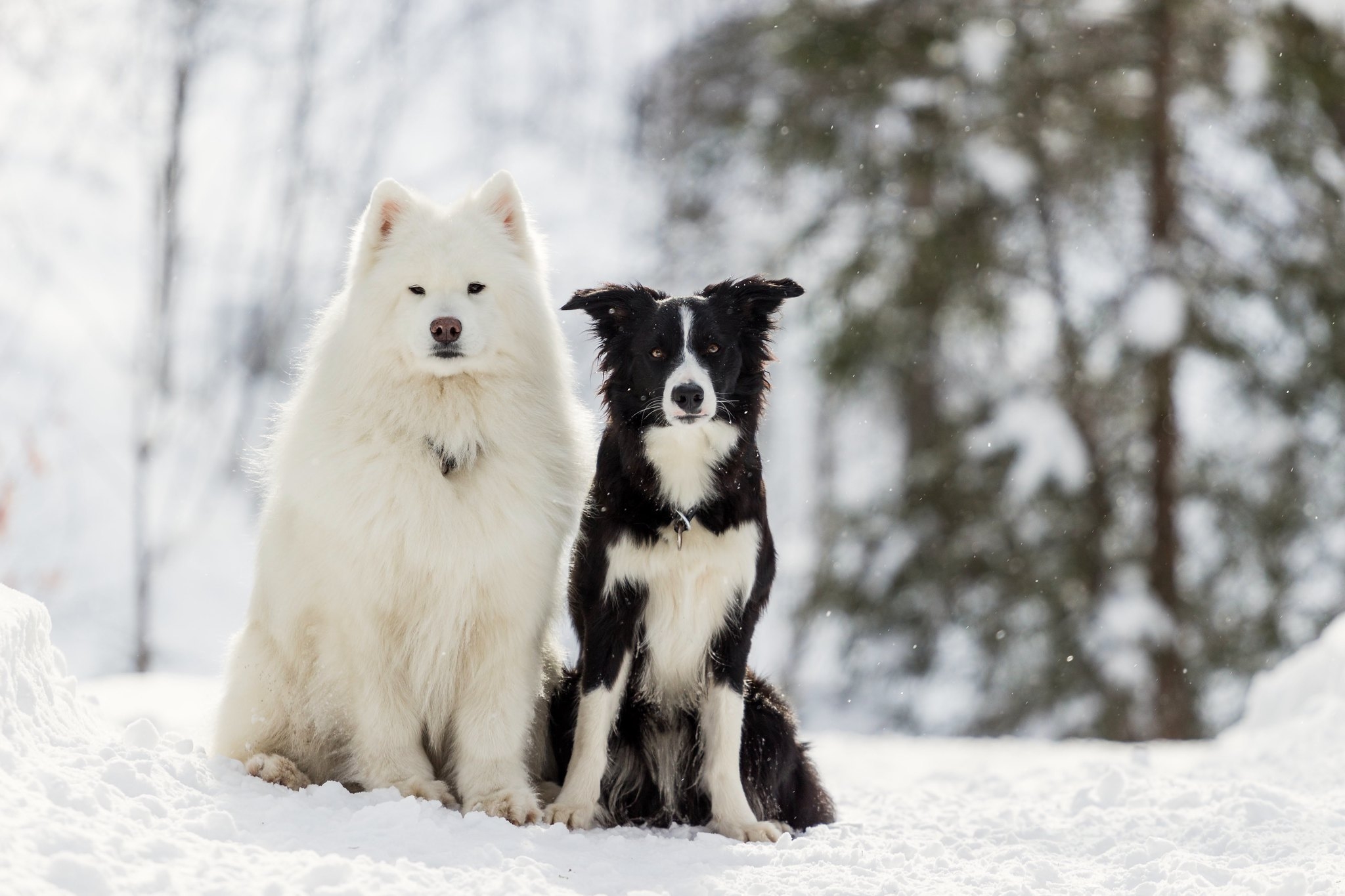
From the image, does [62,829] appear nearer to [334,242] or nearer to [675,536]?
[675,536]

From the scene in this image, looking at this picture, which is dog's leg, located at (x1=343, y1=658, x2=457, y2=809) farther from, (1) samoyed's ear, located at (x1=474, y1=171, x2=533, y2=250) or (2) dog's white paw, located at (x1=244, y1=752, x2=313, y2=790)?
(1) samoyed's ear, located at (x1=474, y1=171, x2=533, y2=250)

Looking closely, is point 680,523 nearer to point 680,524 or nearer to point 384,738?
point 680,524

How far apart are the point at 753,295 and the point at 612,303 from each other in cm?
52

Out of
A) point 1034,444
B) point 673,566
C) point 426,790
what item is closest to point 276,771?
point 426,790

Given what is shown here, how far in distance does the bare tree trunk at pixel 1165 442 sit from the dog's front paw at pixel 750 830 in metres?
7.72

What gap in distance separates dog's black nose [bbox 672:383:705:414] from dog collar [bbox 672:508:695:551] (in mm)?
368

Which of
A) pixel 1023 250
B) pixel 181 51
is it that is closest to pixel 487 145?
pixel 181 51

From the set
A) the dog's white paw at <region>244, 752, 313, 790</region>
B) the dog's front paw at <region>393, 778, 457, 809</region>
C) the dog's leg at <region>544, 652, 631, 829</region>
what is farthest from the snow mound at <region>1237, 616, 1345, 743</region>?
the dog's white paw at <region>244, 752, 313, 790</region>

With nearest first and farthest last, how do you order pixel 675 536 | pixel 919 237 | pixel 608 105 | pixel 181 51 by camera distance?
pixel 675 536 → pixel 181 51 → pixel 919 237 → pixel 608 105

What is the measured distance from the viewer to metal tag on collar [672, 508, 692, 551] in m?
4.04

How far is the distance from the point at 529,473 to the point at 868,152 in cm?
837

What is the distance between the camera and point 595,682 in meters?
4.07

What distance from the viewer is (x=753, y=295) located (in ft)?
14.0

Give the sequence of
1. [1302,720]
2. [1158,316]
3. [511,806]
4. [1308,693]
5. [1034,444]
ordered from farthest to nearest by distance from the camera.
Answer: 1. [1034,444]
2. [1158,316]
3. [1308,693]
4. [1302,720]
5. [511,806]
